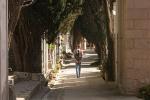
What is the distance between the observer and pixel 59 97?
16938 millimetres

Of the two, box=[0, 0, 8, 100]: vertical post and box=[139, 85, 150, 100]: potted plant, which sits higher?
box=[0, 0, 8, 100]: vertical post

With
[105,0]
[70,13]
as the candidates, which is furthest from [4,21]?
[105,0]

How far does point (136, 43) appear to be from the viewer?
1664 cm

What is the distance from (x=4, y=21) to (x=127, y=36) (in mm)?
11267

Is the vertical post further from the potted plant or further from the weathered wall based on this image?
the weathered wall

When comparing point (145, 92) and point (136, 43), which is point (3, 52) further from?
point (136, 43)

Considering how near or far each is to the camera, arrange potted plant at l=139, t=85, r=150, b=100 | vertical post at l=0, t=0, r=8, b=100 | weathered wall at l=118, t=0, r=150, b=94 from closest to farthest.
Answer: vertical post at l=0, t=0, r=8, b=100 < potted plant at l=139, t=85, r=150, b=100 < weathered wall at l=118, t=0, r=150, b=94

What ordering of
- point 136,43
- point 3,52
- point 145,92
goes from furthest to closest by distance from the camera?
point 136,43
point 145,92
point 3,52

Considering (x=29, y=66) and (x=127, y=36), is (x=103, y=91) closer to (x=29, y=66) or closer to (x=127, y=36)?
(x=127, y=36)

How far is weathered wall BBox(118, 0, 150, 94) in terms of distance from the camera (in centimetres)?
1655

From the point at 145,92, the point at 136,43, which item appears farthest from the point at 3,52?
the point at 136,43

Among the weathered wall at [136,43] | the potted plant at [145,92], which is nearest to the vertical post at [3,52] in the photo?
the potted plant at [145,92]

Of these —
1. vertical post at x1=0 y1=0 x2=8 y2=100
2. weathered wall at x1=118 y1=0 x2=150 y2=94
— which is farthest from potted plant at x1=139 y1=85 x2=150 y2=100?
vertical post at x1=0 y1=0 x2=8 y2=100

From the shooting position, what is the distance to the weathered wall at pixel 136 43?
16.5m
